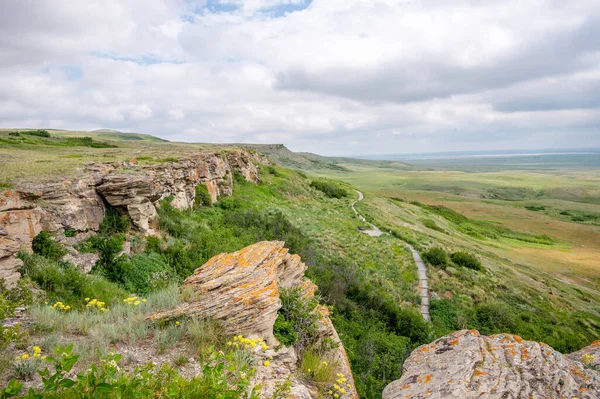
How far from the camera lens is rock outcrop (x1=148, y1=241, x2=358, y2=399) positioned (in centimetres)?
590

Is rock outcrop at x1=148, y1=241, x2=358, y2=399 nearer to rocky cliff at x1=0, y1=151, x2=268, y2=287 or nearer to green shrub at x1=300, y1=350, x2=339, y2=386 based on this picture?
green shrub at x1=300, y1=350, x2=339, y2=386

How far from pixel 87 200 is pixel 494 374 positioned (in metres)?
14.8

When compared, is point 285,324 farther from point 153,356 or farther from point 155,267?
point 155,267

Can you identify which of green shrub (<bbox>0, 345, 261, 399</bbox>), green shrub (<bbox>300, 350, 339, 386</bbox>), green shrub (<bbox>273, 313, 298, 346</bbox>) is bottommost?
green shrub (<bbox>300, 350, 339, 386</bbox>)

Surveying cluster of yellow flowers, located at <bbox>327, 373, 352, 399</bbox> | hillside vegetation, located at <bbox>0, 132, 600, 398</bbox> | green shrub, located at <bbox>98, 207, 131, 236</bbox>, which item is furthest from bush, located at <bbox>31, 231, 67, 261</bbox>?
cluster of yellow flowers, located at <bbox>327, 373, 352, 399</bbox>

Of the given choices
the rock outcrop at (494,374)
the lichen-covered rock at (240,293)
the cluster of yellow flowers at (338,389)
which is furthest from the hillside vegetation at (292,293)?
the rock outcrop at (494,374)

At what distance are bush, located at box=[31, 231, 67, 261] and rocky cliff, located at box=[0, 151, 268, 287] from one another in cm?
24

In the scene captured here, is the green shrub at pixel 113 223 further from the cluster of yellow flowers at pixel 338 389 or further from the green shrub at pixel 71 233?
the cluster of yellow flowers at pixel 338 389

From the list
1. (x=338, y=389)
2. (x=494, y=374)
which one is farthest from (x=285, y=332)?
(x=494, y=374)

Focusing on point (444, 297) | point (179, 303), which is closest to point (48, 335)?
point (179, 303)

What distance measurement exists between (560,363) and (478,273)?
70.7 feet

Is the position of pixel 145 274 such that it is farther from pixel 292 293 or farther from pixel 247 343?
pixel 247 343

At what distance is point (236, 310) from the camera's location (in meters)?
6.57

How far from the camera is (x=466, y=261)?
27047 mm
